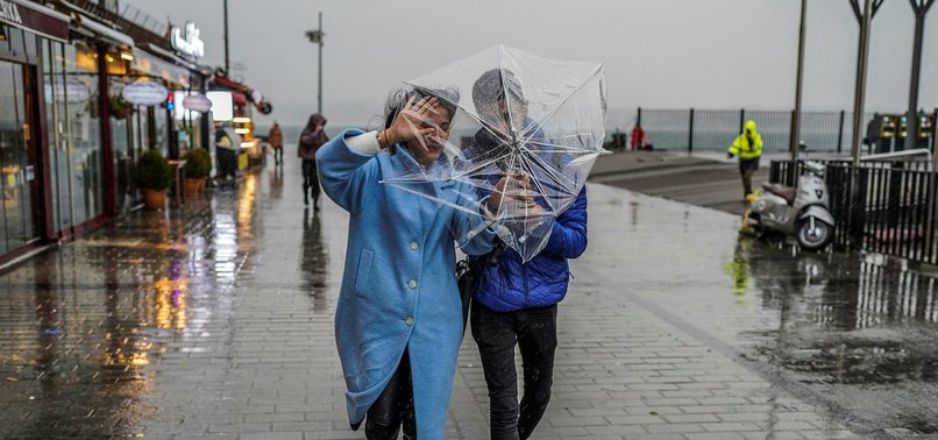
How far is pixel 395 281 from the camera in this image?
329cm

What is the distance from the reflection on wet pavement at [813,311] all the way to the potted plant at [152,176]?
7.15 metres

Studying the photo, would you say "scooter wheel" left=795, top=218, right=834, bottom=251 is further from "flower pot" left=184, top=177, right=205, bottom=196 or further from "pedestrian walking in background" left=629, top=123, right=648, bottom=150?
"pedestrian walking in background" left=629, top=123, right=648, bottom=150

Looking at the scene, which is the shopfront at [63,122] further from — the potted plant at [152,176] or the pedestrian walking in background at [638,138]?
the pedestrian walking in background at [638,138]

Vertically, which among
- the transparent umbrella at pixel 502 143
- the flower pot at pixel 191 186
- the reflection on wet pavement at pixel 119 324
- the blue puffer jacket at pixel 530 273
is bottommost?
the reflection on wet pavement at pixel 119 324

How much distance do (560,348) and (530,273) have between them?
290cm

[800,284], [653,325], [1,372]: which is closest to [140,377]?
[1,372]

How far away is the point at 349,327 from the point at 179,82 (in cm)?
1495

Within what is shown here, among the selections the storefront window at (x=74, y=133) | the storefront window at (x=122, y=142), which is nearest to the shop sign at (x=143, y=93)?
the storefront window at (x=122, y=142)

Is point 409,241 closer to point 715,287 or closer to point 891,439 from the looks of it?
point 891,439

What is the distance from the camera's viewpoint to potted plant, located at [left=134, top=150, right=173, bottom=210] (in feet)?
47.1

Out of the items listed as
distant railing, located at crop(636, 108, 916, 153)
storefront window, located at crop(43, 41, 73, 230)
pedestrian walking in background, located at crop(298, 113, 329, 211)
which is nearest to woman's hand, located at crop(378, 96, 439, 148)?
storefront window, located at crop(43, 41, 73, 230)

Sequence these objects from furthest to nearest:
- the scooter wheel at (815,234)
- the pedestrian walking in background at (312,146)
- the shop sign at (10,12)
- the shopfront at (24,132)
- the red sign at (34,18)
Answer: the pedestrian walking in background at (312,146) → the scooter wheel at (815,234) → the shopfront at (24,132) → the red sign at (34,18) → the shop sign at (10,12)

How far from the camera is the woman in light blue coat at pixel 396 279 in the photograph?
328cm

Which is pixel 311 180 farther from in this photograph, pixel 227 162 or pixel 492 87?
pixel 492 87
